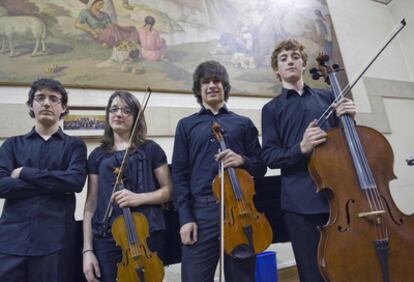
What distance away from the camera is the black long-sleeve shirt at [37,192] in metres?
1.24

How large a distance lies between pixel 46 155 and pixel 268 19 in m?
3.45

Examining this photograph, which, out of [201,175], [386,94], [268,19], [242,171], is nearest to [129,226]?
[201,175]

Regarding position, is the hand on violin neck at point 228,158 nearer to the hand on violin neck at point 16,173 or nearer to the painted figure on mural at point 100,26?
the hand on violin neck at point 16,173

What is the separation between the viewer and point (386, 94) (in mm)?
4527

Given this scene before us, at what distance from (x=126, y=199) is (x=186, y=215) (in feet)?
0.90

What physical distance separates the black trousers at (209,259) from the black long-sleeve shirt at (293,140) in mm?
302

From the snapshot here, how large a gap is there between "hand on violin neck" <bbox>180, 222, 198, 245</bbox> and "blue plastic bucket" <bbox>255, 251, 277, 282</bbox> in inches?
53.2

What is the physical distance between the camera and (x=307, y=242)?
121 centimetres

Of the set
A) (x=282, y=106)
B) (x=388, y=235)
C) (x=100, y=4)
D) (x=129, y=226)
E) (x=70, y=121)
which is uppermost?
(x=100, y=4)

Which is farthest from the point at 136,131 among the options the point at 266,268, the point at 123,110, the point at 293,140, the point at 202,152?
the point at 266,268

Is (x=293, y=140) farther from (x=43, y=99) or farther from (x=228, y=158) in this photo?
(x=43, y=99)

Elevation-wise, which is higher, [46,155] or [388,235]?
[46,155]

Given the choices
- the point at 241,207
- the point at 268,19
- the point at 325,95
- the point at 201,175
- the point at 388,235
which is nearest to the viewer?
the point at 388,235

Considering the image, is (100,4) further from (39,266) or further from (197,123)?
(39,266)
